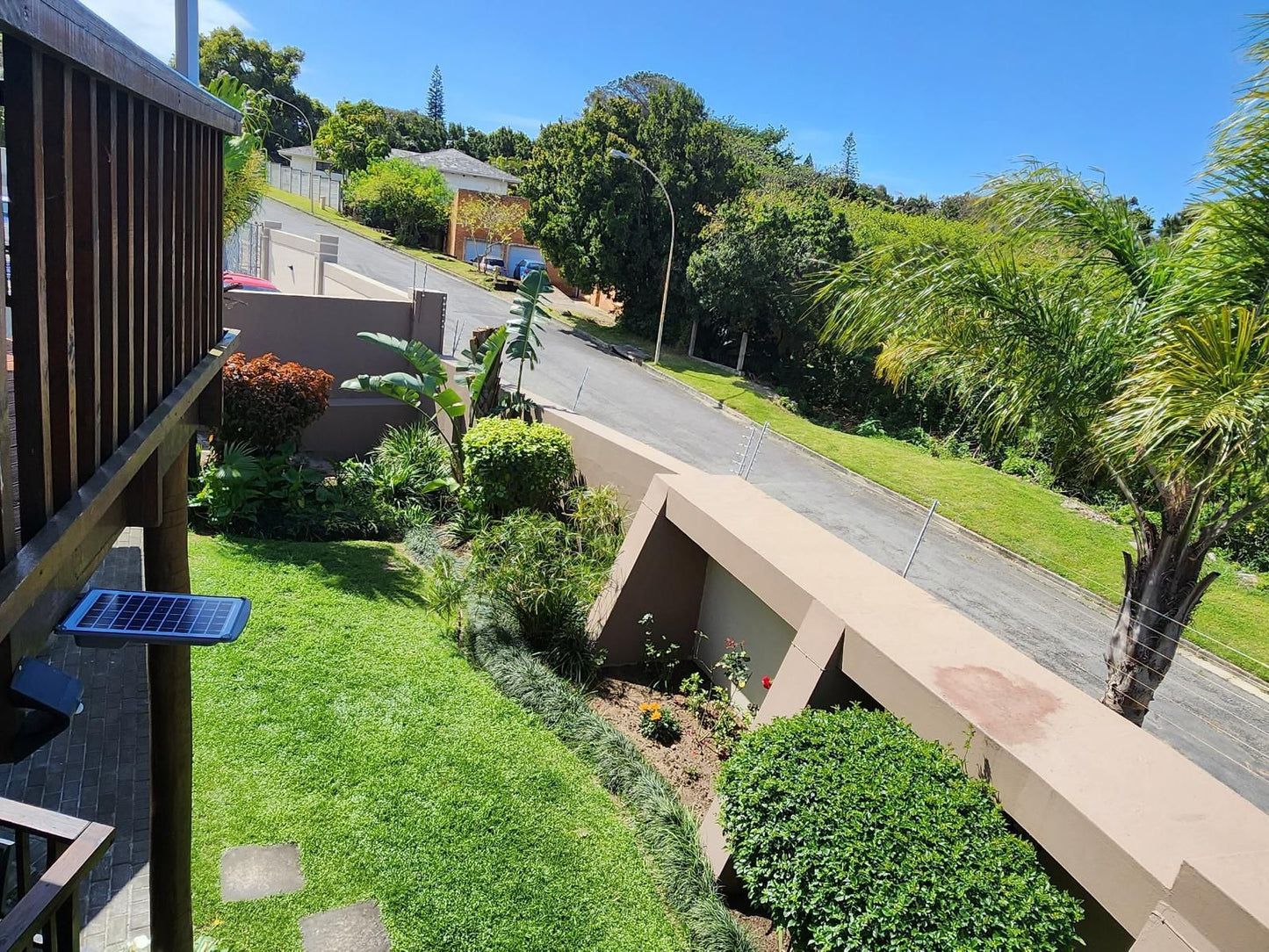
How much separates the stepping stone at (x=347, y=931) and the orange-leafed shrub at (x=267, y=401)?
25.9ft

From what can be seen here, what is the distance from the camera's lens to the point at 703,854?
21.0ft

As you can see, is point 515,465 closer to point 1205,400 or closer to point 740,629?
point 740,629

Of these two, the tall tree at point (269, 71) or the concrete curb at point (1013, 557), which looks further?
the tall tree at point (269, 71)

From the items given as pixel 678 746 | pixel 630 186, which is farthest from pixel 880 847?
pixel 630 186

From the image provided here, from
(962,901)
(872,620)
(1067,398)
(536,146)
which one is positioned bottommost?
(962,901)

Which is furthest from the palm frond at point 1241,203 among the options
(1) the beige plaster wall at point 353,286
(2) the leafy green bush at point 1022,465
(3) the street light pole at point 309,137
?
(3) the street light pole at point 309,137

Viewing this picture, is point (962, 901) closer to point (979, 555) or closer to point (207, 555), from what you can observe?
point (207, 555)

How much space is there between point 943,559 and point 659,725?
25.6 feet

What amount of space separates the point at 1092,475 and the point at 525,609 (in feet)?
18.4

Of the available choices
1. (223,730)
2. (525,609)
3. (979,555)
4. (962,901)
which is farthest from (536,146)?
(962,901)

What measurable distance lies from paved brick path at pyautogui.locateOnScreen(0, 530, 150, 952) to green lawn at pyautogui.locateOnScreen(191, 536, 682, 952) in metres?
0.42

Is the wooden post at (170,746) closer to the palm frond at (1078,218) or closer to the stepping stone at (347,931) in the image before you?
the stepping stone at (347,931)

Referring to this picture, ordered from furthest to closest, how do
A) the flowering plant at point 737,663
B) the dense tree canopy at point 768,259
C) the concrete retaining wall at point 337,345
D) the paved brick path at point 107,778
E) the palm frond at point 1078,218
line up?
the dense tree canopy at point 768,259 → the concrete retaining wall at point 337,345 → the flowering plant at point 737,663 → the palm frond at point 1078,218 → the paved brick path at point 107,778

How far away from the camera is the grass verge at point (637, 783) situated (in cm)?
584
